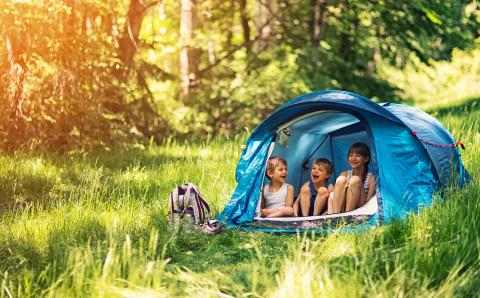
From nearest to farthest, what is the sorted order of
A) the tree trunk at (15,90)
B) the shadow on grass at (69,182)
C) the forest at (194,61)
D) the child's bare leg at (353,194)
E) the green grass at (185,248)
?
the green grass at (185,248)
the child's bare leg at (353,194)
the shadow on grass at (69,182)
the tree trunk at (15,90)
the forest at (194,61)

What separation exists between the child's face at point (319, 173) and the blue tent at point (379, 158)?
1.09 ft

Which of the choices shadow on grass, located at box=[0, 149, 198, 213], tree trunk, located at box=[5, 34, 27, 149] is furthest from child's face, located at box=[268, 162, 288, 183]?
tree trunk, located at box=[5, 34, 27, 149]

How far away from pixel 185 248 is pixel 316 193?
1924 millimetres

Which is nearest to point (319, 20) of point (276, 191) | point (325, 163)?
point (325, 163)

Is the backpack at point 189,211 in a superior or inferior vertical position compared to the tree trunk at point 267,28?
inferior

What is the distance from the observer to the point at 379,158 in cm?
633

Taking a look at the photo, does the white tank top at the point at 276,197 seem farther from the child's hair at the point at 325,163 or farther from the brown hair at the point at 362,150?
the brown hair at the point at 362,150

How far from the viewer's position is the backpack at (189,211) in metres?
6.14

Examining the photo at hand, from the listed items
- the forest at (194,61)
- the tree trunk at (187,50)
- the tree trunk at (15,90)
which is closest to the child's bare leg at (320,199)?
the forest at (194,61)

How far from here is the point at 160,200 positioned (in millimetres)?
7172

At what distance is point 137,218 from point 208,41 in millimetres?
8051

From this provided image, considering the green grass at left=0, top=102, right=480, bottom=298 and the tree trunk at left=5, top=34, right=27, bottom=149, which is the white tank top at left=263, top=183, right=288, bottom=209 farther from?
the tree trunk at left=5, top=34, right=27, bottom=149

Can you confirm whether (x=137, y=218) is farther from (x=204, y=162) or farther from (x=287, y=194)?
(x=204, y=162)

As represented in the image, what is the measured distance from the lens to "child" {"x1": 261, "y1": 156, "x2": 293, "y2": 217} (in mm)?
6863
